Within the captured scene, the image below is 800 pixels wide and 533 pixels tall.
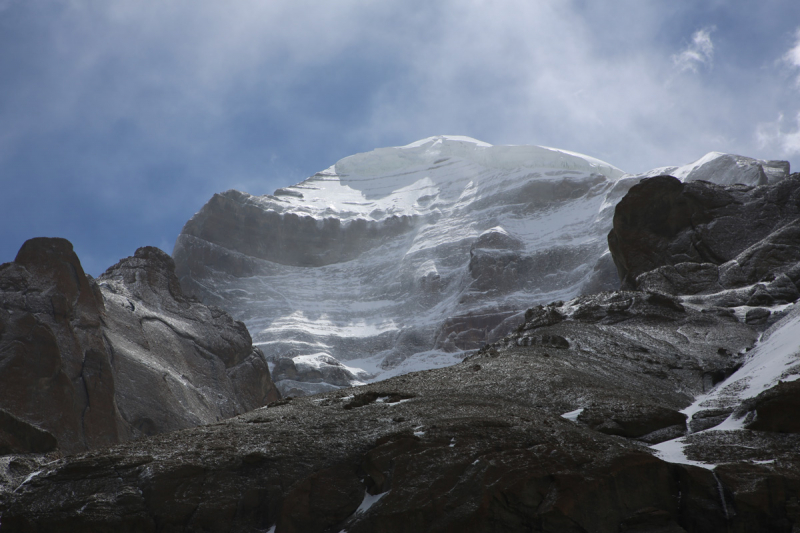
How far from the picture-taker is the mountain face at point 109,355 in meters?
30.7

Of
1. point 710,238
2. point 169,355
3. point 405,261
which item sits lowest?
point 710,238

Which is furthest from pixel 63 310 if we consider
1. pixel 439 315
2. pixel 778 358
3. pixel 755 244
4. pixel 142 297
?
pixel 439 315

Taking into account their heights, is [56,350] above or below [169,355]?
above

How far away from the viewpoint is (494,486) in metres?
10.8

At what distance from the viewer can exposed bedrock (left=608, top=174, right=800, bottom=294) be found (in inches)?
1310

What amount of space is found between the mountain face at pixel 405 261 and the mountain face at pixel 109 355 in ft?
133

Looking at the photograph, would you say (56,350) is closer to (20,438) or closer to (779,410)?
(20,438)

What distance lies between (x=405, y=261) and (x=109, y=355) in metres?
125

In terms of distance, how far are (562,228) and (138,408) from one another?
126382mm

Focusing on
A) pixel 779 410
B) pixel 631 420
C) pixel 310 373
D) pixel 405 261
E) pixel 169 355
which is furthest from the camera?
pixel 405 261

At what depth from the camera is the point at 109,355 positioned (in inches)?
1415

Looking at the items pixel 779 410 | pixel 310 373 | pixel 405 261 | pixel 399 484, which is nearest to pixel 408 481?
pixel 399 484

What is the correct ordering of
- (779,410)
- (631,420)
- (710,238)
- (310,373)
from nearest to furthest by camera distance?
(779,410), (631,420), (710,238), (310,373)

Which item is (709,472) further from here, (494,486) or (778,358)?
(778,358)
